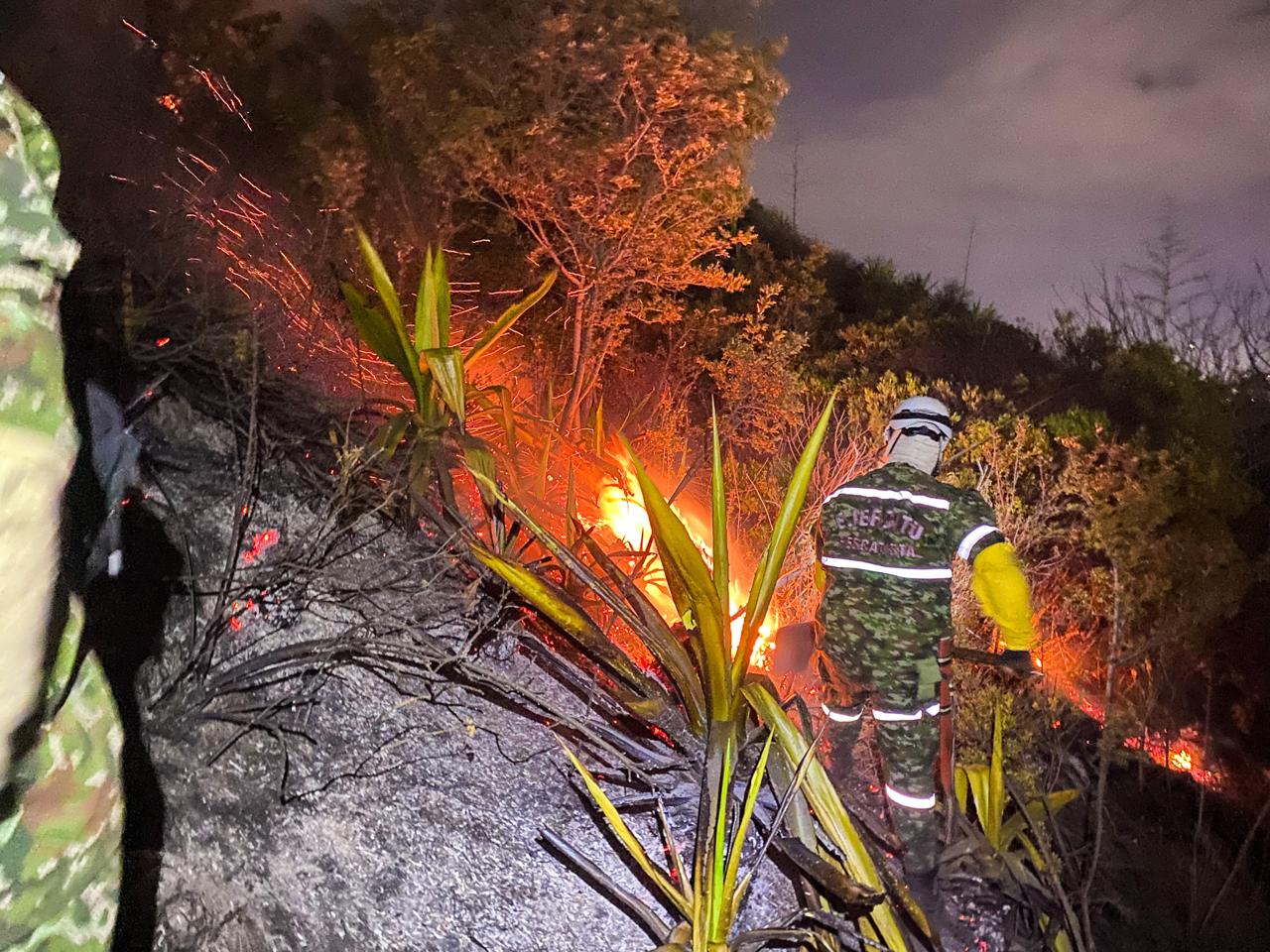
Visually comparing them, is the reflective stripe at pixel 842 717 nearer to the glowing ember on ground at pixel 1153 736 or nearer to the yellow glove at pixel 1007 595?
the yellow glove at pixel 1007 595

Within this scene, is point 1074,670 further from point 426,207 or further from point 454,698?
point 426,207

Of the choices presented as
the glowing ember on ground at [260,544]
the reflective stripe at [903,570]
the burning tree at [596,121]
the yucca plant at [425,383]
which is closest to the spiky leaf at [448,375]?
the yucca plant at [425,383]

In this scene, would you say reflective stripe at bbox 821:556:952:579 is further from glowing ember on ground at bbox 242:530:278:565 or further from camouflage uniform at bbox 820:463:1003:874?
glowing ember on ground at bbox 242:530:278:565

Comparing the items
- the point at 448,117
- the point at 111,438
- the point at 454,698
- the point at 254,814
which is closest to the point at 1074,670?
the point at 454,698

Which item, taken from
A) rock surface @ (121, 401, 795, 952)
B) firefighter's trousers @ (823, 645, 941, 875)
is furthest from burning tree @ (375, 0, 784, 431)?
firefighter's trousers @ (823, 645, 941, 875)

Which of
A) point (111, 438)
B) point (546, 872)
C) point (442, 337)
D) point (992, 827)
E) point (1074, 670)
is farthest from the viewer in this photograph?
point (1074, 670)

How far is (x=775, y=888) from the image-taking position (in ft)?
8.44

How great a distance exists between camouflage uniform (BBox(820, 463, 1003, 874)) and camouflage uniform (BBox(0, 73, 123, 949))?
2.24 metres

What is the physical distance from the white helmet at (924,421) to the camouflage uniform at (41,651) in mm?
2403

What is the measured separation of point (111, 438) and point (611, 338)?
6.61m

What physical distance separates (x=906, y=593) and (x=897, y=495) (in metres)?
0.33

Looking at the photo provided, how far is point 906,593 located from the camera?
271 centimetres

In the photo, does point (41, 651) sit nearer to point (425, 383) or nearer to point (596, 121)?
point (425, 383)

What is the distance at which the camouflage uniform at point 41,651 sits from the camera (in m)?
0.77
